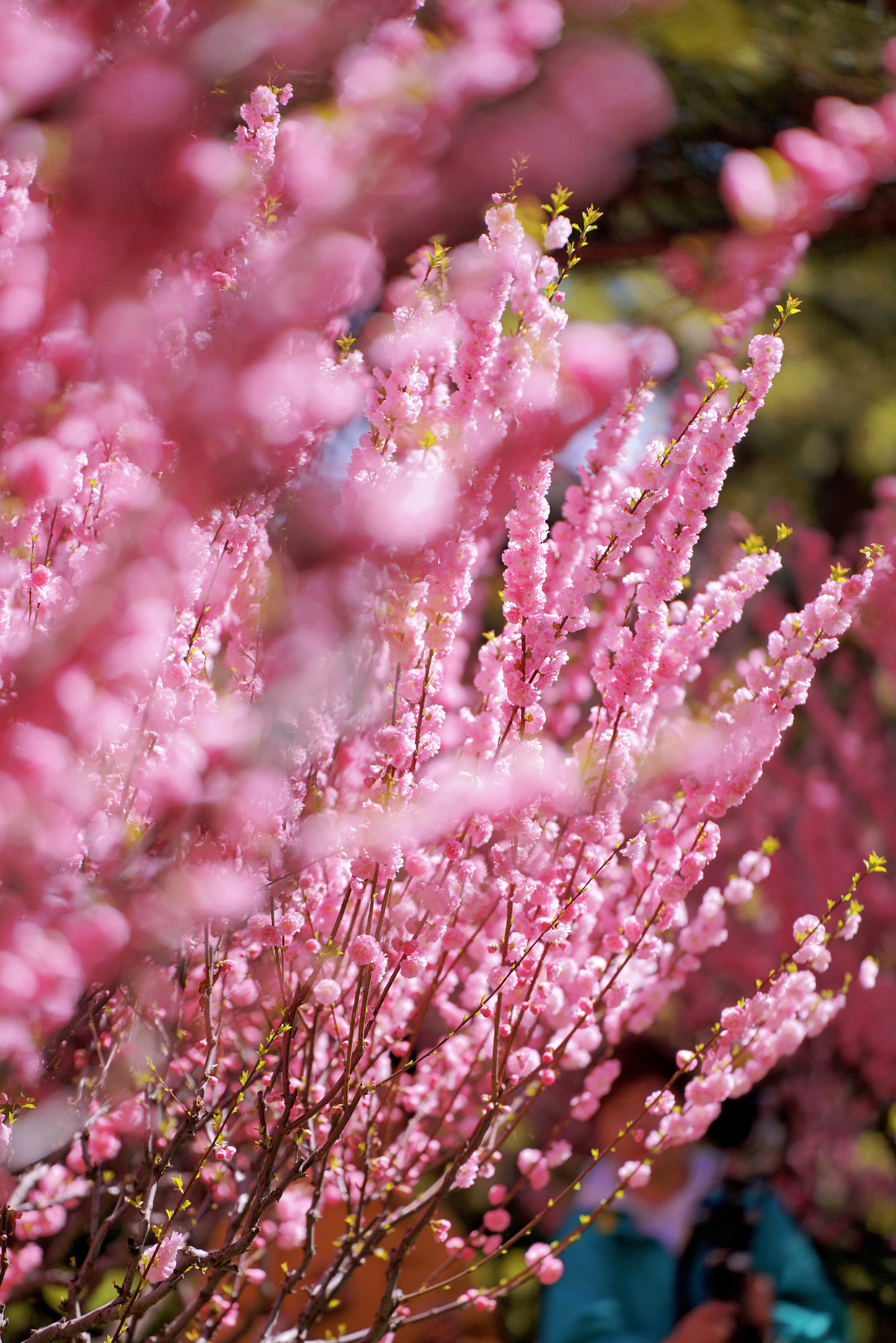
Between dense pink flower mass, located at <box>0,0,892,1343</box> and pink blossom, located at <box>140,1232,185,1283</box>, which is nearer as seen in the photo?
dense pink flower mass, located at <box>0,0,892,1343</box>

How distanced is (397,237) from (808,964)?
1445mm

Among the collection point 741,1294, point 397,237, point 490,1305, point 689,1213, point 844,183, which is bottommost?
point 689,1213

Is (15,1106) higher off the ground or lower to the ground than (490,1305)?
higher

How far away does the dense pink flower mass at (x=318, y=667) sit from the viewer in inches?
23.7

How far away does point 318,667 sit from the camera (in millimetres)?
733

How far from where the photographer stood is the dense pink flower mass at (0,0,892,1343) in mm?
601

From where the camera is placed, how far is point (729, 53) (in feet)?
8.39

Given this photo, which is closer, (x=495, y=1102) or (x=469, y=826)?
(x=495, y=1102)

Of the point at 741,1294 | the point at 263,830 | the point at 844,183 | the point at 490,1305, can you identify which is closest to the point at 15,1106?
the point at 263,830

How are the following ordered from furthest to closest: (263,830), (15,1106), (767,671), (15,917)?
(767,671) → (15,1106) → (263,830) → (15,917)

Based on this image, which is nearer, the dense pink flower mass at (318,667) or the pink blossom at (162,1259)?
the dense pink flower mass at (318,667)

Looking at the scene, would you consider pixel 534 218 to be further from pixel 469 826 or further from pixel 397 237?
pixel 469 826

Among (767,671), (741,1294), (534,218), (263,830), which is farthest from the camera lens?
(741,1294)

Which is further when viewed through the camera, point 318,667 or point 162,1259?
point 162,1259
